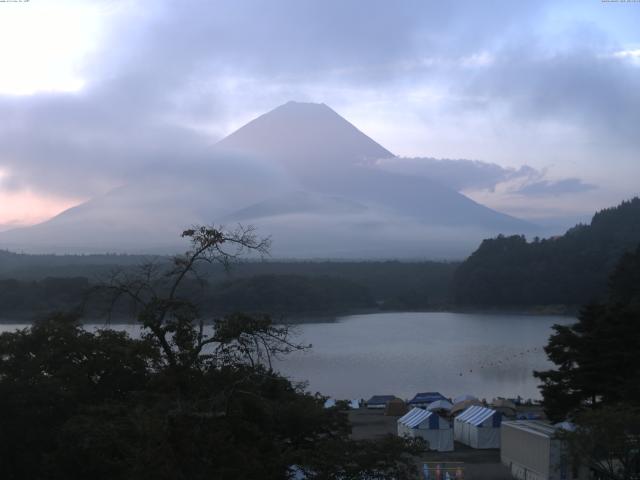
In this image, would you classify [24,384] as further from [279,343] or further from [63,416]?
[279,343]

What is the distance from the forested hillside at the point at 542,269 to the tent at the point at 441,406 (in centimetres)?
2616

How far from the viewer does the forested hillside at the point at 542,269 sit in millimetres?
40875

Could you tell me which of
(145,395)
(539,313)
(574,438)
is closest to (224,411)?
(145,395)

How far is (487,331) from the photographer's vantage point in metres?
29.7

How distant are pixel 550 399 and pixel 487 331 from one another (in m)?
19.8

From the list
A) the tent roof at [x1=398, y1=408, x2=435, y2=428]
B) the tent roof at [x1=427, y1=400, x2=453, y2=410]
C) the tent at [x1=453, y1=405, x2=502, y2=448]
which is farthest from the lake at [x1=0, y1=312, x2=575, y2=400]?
the tent at [x1=453, y1=405, x2=502, y2=448]

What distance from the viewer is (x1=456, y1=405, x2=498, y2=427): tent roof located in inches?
430

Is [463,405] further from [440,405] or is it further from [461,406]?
[440,405]

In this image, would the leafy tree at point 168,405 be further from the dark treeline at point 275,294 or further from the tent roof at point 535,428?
the dark treeline at point 275,294

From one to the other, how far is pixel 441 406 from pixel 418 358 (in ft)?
26.3

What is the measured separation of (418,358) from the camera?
21672 mm

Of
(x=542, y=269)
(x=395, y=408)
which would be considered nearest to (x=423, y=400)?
(x=395, y=408)

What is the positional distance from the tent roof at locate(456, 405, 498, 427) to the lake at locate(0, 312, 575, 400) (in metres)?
4.19

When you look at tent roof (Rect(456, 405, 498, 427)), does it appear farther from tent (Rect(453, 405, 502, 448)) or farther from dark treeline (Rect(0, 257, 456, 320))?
dark treeline (Rect(0, 257, 456, 320))
